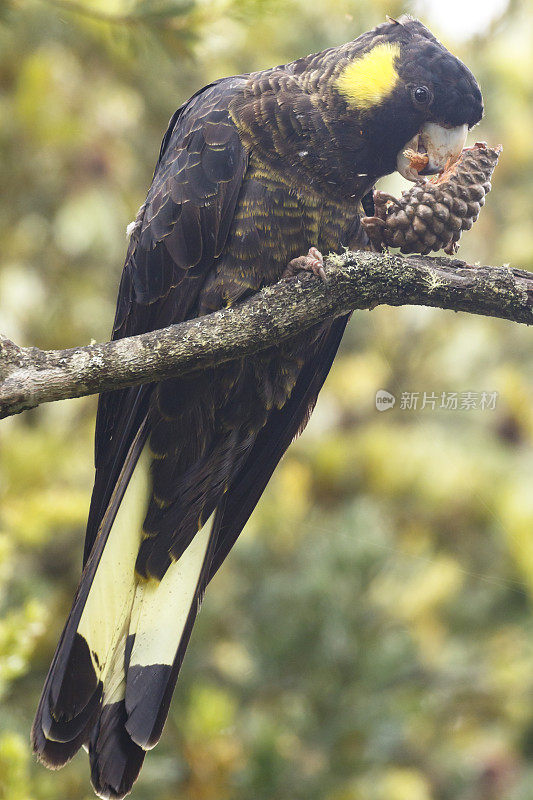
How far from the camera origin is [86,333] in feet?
8.73

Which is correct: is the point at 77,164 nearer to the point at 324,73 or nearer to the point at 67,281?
the point at 67,281

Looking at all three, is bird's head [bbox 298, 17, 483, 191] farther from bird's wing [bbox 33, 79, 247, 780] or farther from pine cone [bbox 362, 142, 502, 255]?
bird's wing [bbox 33, 79, 247, 780]

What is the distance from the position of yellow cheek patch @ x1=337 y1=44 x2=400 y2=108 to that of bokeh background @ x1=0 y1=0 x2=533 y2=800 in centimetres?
7

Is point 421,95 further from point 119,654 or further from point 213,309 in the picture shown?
point 119,654

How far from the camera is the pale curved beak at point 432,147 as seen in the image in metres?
1.05

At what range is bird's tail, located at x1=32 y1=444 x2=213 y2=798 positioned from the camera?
1062 millimetres

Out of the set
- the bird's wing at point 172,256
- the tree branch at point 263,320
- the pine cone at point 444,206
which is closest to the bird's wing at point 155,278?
the bird's wing at point 172,256

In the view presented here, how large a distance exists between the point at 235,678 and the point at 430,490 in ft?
5.94

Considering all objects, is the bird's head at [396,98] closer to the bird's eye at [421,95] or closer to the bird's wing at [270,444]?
the bird's eye at [421,95]

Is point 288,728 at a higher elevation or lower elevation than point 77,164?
lower

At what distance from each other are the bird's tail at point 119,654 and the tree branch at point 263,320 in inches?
12.3

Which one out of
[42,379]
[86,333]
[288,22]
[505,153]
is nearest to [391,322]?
[505,153]

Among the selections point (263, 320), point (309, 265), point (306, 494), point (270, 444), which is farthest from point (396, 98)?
point (306, 494)

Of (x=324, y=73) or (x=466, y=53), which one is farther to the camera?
(x=324, y=73)
